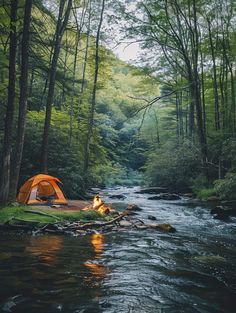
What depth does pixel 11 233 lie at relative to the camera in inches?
349

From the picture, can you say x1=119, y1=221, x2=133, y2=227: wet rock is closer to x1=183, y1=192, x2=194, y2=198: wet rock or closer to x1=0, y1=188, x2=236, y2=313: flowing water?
x1=0, y1=188, x2=236, y2=313: flowing water

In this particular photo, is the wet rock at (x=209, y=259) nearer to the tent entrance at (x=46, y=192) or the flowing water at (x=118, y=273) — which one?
the flowing water at (x=118, y=273)

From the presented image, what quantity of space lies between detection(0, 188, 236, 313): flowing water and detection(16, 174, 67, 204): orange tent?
4.28 m

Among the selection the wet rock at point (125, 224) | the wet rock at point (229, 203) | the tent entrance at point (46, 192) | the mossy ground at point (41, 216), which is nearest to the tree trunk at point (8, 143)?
the mossy ground at point (41, 216)

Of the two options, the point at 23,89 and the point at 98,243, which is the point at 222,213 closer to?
the point at 98,243

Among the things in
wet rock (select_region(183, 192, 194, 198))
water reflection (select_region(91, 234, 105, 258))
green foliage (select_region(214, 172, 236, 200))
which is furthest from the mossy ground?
wet rock (select_region(183, 192, 194, 198))

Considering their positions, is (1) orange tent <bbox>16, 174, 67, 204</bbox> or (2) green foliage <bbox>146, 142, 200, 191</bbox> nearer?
(1) orange tent <bbox>16, 174, 67, 204</bbox>

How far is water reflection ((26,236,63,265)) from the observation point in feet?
21.7

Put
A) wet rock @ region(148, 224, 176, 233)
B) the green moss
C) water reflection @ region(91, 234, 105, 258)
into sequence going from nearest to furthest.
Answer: water reflection @ region(91, 234, 105, 258), wet rock @ region(148, 224, 176, 233), the green moss

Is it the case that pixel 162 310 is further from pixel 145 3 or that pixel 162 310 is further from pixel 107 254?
pixel 145 3

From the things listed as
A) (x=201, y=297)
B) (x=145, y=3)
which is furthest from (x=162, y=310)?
(x=145, y=3)

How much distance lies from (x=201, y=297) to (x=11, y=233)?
5692 mm

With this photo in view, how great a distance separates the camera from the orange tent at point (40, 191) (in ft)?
42.0

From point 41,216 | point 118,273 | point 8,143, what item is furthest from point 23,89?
point 118,273
